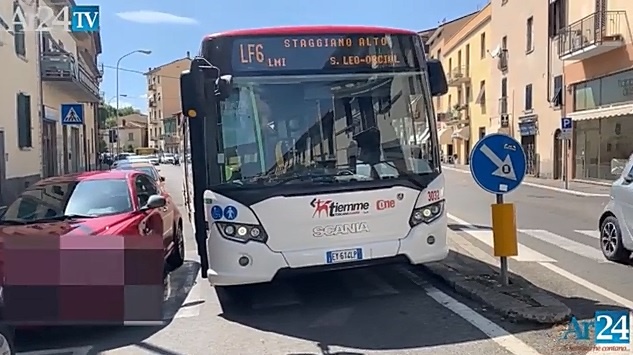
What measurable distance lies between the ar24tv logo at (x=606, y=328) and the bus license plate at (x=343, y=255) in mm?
2058

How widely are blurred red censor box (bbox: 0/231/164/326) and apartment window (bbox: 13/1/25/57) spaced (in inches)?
663

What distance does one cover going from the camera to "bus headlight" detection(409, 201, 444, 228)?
693 centimetres

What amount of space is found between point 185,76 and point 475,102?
145 feet

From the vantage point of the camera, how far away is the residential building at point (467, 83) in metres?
46.4

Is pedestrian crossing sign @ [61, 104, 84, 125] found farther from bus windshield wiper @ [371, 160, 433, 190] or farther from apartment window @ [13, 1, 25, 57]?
bus windshield wiper @ [371, 160, 433, 190]

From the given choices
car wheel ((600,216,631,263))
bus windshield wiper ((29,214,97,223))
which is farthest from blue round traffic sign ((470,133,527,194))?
bus windshield wiper ((29,214,97,223))

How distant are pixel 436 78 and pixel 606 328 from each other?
120 inches

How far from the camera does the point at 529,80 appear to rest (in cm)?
3519

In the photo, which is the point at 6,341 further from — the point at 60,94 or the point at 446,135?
the point at 446,135

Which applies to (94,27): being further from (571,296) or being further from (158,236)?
(571,296)

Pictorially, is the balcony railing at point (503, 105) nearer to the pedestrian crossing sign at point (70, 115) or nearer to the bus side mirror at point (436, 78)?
the pedestrian crossing sign at point (70, 115)

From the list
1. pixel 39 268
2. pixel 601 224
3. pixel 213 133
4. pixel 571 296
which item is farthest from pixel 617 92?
pixel 39 268

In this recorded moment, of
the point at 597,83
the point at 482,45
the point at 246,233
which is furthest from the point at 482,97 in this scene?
the point at 246,233

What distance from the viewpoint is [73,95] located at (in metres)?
34.6
